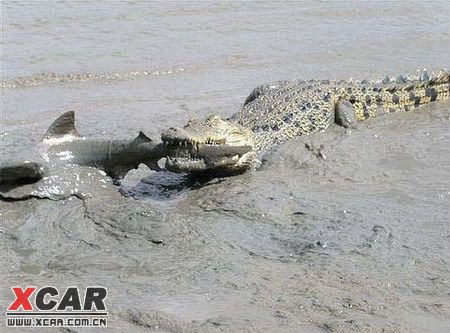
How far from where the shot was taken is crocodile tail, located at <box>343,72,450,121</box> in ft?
28.5

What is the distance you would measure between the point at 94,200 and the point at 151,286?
1405 mm

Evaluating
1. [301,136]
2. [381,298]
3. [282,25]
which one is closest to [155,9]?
[282,25]

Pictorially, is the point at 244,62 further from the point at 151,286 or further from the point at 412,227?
the point at 151,286

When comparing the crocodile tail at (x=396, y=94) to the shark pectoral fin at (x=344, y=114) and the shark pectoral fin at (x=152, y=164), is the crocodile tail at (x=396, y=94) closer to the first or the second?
the shark pectoral fin at (x=344, y=114)

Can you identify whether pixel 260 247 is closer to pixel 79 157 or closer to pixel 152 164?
pixel 152 164

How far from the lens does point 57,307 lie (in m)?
4.23

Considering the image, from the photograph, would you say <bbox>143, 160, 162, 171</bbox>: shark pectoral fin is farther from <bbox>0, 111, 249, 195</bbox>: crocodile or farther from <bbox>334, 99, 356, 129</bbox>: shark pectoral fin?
<bbox>334, 99, 356, 129</bbox>: shark pectoral fin

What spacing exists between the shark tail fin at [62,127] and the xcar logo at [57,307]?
5.88 feet

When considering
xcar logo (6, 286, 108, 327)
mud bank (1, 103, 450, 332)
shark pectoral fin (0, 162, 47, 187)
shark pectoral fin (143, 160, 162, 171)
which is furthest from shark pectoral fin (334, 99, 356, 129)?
xcar logo (6, 286, 108, 327)

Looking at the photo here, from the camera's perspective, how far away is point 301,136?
304 inches

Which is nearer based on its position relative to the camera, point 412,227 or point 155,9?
point 412,227

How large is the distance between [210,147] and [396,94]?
349 centimetres

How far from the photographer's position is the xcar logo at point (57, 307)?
4.07 meters

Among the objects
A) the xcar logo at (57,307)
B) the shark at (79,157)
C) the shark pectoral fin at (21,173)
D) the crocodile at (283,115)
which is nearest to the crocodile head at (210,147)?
the crocodile at (283,115)
